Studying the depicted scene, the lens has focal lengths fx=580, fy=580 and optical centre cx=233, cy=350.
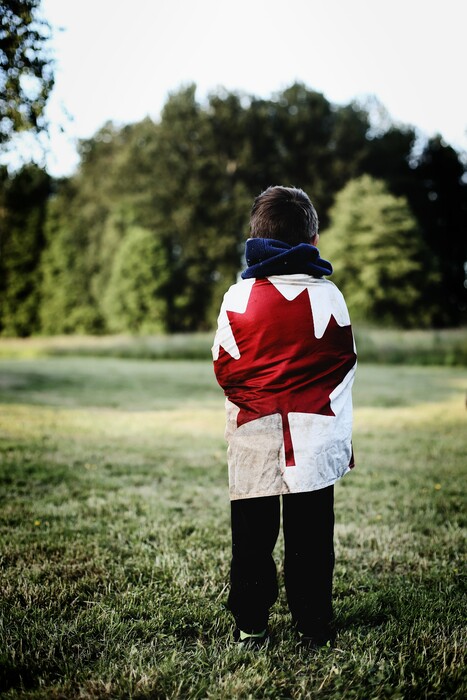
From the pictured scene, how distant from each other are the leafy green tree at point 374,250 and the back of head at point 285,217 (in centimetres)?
2806

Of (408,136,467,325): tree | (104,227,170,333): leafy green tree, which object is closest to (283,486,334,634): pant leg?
(104,227,170,333): leafy green tree

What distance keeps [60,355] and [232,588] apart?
83.5 ft

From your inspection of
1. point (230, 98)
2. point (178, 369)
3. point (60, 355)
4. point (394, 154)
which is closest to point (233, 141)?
point (230, 98)

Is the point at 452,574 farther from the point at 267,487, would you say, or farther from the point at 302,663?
the point at 267,487

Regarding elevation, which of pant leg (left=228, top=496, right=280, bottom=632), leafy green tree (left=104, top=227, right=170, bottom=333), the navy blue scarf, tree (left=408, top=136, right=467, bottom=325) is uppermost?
tree (left=408, top=136, right=467, bottom=325)

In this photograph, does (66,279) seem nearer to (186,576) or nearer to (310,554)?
(186,576)

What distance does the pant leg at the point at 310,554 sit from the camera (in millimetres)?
2346

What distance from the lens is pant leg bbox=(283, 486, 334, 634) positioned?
7.70 feet

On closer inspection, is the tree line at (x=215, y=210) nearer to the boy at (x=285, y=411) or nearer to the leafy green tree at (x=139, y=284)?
the leafy green tree at (x=139, y=284)

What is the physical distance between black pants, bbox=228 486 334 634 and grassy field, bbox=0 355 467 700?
0.54ft

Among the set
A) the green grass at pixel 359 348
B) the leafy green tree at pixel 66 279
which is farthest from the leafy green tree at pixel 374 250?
the leafy green tree at pixel 66 279

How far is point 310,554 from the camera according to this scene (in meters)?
2.35

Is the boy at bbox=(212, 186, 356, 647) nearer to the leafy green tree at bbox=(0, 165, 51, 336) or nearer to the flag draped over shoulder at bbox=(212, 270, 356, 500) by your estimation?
the flag draped over shoulder at bbox=(212, 270, 356, 500)

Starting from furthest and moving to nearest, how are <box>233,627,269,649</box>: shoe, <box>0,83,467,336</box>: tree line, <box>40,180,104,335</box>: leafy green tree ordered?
<box>40,180,104,335</box>: leafy green tree → <box>0,83,467,336</box>: tree line → <box>233,627,269,649</box>: shoe
